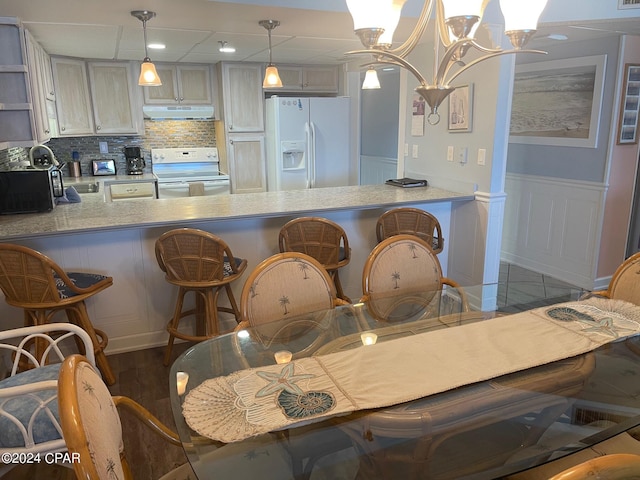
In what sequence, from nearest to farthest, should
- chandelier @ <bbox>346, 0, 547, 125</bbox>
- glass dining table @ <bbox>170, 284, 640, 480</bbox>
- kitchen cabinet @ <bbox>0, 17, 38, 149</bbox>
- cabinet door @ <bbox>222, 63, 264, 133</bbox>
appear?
glass dining table @ <bbox>170, 284, 640, 480</bbox> → chandelier @ <bbox>346, 0, 547, 125</bbox> → kitchen cabinet @ <bbox>0, 17, 38, 149</bbox> → cabinet door @ <bbox>222, 63, 264, 133</bbox>

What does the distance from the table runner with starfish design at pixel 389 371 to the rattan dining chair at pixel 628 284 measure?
247 millimetres

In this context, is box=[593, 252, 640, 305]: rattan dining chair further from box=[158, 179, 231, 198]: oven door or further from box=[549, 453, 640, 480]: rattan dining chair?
box=[158, 179, 231, 198]: oven door

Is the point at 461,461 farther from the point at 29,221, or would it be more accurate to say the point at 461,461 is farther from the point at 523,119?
the point at 523,119

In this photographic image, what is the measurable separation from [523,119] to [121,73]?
160 inches

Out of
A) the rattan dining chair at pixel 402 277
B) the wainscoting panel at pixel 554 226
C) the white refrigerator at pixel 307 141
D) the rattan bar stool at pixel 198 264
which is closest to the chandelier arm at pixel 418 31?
the rattan dining chair at pixel 402 277

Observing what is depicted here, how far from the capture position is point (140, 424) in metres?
2.30

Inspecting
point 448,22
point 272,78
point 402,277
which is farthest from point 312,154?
point 448,22

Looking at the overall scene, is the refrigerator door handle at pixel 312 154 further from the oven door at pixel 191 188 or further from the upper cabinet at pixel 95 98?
the upper cabinet at pixel 95 98

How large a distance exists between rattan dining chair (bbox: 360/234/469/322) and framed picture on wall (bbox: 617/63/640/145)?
2.44m

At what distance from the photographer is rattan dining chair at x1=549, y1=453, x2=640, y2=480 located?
847 mm

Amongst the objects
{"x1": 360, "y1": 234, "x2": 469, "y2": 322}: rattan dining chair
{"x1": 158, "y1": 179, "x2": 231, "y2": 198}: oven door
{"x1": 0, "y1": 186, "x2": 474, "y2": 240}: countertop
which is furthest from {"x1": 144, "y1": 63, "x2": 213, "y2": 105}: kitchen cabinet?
{"x1": 360, "y1": 234, "x2": 469, "y2": 322}: rattan dining chair

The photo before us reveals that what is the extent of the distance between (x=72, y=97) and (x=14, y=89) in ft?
7.55

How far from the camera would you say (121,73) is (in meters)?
5.11

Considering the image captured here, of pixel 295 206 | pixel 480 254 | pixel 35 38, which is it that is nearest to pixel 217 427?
pixel 295 206
